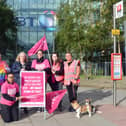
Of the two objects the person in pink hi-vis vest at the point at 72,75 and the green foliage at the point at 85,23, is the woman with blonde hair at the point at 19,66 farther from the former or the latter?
the green foliage at the point at 85,23

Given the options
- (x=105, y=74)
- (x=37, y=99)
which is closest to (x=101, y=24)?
(x=105, y=74)

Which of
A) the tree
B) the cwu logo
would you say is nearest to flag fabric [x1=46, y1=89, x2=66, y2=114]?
the tree

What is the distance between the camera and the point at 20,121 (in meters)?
6.38

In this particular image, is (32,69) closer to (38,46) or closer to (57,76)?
(57,76)

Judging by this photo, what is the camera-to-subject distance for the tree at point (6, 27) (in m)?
30.7

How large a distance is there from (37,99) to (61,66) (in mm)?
1309

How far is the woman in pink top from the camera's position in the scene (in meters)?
6.35

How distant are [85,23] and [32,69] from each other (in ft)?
48.2

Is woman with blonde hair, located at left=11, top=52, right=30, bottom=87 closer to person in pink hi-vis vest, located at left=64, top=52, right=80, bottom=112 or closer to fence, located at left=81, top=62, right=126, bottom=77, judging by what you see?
person in pink hi-vis vest, located at left=64, top=52, right=80, bottom=112

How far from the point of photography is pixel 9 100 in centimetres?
639

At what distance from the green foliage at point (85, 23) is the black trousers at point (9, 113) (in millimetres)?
14979

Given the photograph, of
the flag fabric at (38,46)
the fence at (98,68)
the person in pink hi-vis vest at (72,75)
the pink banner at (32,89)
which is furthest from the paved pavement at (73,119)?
the fence at (98,68)

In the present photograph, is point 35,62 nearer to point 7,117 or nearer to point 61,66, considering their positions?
point 61,66

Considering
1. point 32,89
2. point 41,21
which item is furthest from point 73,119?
point 41,21
